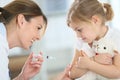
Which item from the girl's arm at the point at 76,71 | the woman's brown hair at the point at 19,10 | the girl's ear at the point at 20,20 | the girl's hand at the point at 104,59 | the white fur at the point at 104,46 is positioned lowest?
the girl's arm at the point at 76,71

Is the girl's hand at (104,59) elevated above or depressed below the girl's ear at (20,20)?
below

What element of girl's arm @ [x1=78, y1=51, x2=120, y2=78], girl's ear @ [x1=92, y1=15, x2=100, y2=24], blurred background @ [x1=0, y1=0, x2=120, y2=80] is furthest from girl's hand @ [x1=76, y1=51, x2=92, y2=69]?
blurred background @ [x1=0, y1=0, x2=120, y2=80]

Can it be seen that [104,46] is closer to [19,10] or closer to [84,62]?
[84,62]

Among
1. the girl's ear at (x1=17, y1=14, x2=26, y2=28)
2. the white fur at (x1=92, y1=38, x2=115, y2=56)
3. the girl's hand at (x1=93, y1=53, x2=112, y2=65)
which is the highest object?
the girl's ear at (x1=17, y1=14, x2=26, y2=28)

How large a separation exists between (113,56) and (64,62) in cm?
53

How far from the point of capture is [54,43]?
158 centimetres

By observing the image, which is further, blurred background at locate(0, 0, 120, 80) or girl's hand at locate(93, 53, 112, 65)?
blurred background at locate(0, 0, 120, 80)

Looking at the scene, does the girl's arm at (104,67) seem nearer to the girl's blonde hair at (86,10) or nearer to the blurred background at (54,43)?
the girl's blonde hair at (86,10)

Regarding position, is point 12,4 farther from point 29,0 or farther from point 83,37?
point 83,37

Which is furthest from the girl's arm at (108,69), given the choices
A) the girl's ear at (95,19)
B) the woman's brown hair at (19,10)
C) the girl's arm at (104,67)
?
the woman's brown hair at (19,10)

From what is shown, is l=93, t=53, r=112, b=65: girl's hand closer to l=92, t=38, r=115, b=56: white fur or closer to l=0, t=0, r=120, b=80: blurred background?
l=92, t=38, r=115, b=56: white fur

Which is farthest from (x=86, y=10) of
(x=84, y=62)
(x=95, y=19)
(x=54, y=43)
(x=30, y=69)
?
(x=54, y=43)

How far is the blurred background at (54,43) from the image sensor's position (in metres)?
1.21

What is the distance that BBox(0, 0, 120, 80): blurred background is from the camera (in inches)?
47.6
